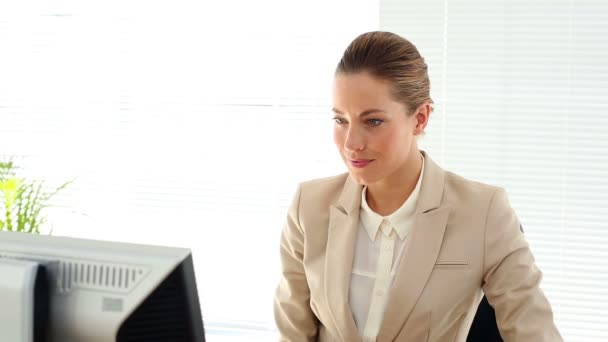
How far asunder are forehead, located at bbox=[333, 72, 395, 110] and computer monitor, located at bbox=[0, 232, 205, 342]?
80 centimetres

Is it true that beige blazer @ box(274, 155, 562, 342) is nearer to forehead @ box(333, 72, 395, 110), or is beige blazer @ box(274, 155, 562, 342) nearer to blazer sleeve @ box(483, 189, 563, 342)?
blazer sleeve @ box(483, 189, 563, 342)

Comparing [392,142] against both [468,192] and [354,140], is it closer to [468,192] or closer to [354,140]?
[354,140]

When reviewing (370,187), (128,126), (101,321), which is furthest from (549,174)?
(101,321)

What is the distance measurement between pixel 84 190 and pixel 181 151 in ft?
1.93

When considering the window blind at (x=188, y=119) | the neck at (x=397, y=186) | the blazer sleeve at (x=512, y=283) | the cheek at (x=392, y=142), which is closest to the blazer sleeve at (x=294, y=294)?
the neck at (x=397, y=186)

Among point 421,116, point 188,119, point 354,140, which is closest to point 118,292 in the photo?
point 354,140

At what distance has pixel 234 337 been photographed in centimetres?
371

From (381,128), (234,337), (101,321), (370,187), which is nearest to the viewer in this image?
(101,321)

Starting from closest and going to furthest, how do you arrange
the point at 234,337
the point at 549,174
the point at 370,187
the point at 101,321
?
the point at 101,321
the point at 370,187
the point at 549,174
the point at 234,337

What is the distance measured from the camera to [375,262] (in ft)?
6.24

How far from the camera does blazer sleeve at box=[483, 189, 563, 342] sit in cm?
174

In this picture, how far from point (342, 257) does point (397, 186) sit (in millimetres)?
235

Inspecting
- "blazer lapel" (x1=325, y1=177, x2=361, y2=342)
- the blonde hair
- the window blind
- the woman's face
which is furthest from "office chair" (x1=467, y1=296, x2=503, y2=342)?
the window blind

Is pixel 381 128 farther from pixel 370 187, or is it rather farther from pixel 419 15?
pixel 419 15
